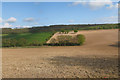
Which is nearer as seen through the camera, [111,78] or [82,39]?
[111,78]

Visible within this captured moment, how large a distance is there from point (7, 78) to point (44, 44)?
66.6 feet

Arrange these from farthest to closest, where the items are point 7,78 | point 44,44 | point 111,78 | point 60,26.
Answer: point 60,26, point 44,44, point 7,78, point 111,78

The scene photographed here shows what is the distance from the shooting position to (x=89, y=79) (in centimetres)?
439

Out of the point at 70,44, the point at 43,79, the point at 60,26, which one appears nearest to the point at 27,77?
the point at 43,79

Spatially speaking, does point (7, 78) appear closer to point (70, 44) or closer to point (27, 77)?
point (27, 77)

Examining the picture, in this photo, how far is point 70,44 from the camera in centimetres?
2334

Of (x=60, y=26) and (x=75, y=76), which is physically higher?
(x=60, y=26)

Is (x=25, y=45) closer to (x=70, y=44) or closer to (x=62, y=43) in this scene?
A: (x=62, y=43)

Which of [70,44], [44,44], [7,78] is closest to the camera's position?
[7,78]

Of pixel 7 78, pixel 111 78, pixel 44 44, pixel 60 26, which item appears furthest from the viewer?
pixel 60 26

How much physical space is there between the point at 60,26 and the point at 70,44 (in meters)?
21.7

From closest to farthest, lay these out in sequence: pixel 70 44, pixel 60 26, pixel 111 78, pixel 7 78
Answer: pixel 111 78 → pixel 7 78 → pixel 70 44 → pixel 60 26

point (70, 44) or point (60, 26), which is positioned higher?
point (60, 26)

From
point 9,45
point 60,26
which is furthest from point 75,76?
point 60,26
